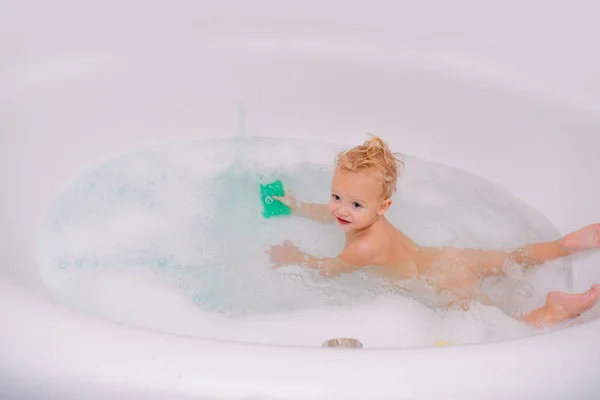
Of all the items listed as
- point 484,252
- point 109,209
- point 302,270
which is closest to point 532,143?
point 484,252

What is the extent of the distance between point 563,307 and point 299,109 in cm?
71

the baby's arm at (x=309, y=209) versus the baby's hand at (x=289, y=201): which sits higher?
the baby's hand at (x=289, y=201)

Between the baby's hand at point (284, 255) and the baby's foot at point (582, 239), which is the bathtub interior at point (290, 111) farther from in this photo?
the baby's hand at point (284, 255)

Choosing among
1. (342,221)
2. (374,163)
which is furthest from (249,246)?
(374,163)

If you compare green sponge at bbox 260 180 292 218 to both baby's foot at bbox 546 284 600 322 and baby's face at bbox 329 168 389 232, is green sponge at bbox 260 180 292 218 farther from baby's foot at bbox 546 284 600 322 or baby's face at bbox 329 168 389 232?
baby's foot at bbox 546 284 600 322

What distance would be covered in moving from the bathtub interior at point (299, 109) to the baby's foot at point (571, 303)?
0.54 feet

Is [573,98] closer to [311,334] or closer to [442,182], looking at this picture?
[442,182]

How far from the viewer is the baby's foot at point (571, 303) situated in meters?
1.09

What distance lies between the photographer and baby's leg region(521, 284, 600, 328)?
43.1 inches

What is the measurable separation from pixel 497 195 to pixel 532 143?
0.13 meters

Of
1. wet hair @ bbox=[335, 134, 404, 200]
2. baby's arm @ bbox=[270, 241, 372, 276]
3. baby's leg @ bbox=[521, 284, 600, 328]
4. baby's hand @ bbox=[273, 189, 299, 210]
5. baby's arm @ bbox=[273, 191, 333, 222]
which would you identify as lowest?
baby's leg @ bbox=[521, 284, 600, 328]

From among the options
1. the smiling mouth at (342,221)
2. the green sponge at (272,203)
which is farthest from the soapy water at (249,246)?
the smiling mouth at (342,221)

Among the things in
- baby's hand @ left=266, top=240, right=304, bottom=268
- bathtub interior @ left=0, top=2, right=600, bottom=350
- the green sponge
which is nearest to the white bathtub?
bathtub interior @ left=0, top=2, right=600, bottom=350

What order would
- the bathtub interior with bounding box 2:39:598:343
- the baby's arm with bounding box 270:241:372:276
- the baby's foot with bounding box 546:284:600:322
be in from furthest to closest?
1. the bathtub interior with bounding box 2:39:598:343
2. the baby's arm with bounding box 270:241:372:276
3. the baby's foot with bounding box 546:284:600:322
